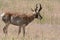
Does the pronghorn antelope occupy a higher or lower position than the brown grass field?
higher

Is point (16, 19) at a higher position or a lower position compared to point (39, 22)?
higher

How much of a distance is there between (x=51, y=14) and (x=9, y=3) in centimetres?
417

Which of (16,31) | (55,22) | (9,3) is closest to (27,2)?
(9,3)

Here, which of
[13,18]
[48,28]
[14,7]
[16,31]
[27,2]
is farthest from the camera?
[27,2]

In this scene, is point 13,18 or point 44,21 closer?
point 13,18

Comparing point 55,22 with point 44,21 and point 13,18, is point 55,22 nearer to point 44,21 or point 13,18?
point 44,21

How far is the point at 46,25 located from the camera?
18.2 meters

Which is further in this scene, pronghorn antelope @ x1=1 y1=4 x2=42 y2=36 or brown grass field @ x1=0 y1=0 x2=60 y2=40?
pronghorn antelope @ x1=1 y1=4 x2=42 y2=36

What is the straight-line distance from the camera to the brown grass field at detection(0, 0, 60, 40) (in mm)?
14594

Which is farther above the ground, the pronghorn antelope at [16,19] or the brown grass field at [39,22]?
the pronghorn antelope at [16,19]

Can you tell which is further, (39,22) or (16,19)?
(39,22)

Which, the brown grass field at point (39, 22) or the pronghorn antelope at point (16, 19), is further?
the pronghorn antelope at point (16, 19)

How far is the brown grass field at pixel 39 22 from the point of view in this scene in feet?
47.9

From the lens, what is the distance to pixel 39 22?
18594 mm
